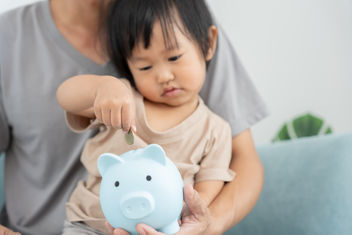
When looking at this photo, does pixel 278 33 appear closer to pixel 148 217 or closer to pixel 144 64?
pixel 144 64

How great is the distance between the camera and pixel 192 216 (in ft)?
2.16

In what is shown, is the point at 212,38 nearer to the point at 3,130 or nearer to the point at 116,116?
the point at 116,116

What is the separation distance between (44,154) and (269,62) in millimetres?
1240

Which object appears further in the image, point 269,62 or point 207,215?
point 269,62

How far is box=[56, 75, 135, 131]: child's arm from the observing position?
60 centimetres

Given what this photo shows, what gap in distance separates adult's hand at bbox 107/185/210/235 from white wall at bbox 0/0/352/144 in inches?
52.4

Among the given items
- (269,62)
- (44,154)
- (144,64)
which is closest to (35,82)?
(44,154)

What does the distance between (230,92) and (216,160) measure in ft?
0.76

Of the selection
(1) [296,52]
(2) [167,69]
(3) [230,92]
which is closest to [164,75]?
(2) [167,69]

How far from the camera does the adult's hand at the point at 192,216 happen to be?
60cm

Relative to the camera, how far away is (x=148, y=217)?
0.56 m

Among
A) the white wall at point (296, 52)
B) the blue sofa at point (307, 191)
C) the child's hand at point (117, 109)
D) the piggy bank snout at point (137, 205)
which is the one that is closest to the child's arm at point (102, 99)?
the child's hand at point (117, 109)

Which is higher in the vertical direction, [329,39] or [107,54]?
[107,54]

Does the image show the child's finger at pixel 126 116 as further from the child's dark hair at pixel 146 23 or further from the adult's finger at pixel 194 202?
the child's dark hair at pixel 146 23
